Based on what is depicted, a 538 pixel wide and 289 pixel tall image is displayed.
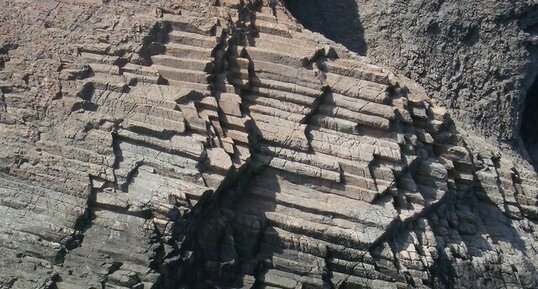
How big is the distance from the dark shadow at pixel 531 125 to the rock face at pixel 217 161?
141 inches

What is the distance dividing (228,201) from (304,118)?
1240 mm

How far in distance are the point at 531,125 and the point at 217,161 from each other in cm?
665

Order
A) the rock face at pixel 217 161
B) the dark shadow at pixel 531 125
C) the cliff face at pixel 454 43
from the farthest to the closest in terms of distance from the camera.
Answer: the dark shadow at pixel 531 125
the cliff face at pixel 454 43
the rock face at pixel 217 161

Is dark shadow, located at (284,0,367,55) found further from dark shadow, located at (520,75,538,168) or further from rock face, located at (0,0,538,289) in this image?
dark shadow, located at (520,75,538,168)

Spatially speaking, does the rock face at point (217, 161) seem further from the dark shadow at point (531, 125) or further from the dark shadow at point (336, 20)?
the dark shadow at point (531, 125)

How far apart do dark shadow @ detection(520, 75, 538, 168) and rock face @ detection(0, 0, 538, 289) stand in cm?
357

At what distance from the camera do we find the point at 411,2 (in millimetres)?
13633

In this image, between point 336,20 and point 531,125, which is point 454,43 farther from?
point 531,125

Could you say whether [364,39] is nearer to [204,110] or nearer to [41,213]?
[204,110]

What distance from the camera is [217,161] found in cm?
1050

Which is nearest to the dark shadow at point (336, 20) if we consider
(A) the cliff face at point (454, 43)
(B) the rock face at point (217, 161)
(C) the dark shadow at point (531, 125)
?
(A) the cliff face at point (454, 43)

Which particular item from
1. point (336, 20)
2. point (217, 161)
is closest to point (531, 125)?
point (336, 20)

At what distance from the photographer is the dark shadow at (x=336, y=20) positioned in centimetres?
1363

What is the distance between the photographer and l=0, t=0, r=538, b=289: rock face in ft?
33.1
